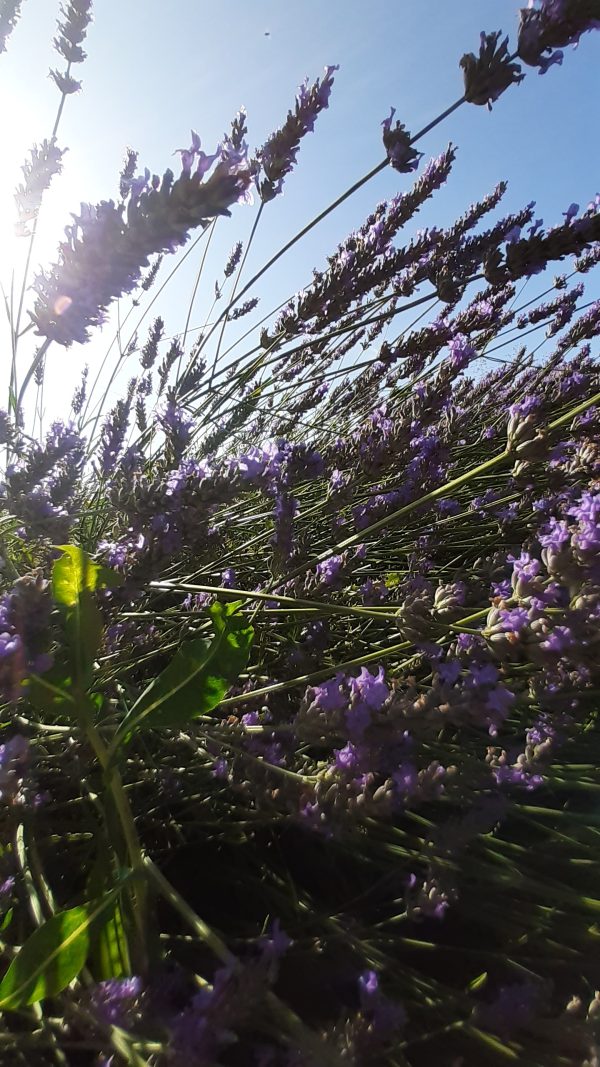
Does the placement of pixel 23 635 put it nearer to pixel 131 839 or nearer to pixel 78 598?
pixel 78 598

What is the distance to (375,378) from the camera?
2307 mm

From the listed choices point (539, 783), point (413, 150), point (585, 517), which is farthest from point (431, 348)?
point (539, 783)

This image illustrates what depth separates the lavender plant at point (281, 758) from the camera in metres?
0.73

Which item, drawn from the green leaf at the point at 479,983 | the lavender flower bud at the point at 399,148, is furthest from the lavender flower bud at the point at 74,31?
the green leaf at the point at 479,983

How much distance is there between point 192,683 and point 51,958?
Result: 0.32 metres

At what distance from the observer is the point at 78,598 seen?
818 mm

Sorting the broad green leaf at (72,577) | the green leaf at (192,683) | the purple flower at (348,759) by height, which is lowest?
the purple flower at (348,759)

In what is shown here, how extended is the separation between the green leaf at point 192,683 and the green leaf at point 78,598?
9 centimetres

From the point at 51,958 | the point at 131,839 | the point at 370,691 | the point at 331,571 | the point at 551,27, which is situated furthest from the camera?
the point at 331,571

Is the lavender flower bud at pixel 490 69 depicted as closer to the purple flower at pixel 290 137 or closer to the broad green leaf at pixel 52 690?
the purple flower at pixel 290 137

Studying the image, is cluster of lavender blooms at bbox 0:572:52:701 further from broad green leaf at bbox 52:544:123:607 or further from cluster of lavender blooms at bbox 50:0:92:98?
cluster of lavender blooms at bbox 50:0:92:98

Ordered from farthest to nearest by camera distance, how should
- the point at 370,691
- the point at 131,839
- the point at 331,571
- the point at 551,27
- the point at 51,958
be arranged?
the point at 331,571
the point at 551,27
the point at 370,691
the point at 131,839
the point at 51,958

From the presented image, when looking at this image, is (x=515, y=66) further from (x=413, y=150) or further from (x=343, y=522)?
(x=343, y=522)

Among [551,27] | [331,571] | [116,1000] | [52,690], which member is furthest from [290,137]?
[116,1000]
